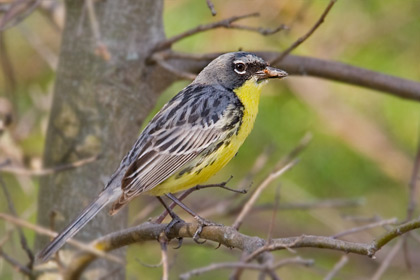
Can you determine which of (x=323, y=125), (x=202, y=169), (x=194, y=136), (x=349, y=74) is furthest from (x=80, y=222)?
(x=323, y=125)

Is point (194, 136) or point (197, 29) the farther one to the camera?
point (194, 136)

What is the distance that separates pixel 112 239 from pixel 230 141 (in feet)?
3.91

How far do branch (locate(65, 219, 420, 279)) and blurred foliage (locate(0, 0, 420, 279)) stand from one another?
284cm

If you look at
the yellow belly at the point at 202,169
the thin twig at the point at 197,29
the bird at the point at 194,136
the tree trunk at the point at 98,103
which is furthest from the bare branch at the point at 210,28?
the yellow belly at the point at 202,169

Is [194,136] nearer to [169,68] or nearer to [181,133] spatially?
[181,133]

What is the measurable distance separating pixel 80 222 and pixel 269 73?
4.78ft

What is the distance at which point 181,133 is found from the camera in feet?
15.1

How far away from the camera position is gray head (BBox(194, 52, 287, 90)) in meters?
4.80

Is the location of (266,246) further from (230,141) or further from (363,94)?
(363,94)

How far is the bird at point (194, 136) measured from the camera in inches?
170

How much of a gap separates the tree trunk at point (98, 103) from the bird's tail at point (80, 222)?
434 millimetres

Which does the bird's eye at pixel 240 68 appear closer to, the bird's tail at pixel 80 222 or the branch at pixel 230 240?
the bird's tail at pixel 80 222

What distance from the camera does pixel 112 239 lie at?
11.5 ft

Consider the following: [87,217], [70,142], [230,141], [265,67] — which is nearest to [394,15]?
[265,67]
